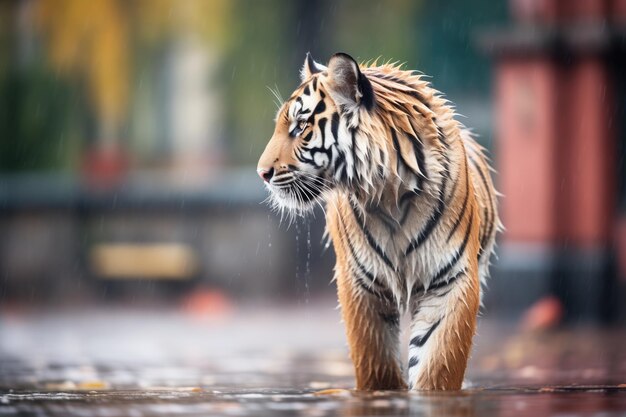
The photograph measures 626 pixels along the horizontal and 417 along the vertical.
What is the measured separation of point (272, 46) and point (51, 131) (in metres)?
4.32

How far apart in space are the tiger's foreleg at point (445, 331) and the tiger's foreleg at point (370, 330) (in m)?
0.26

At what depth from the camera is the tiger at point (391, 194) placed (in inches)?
246

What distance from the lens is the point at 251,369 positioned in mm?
10000

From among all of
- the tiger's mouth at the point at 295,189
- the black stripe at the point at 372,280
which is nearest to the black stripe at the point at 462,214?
the black stripe at the point at 372,280

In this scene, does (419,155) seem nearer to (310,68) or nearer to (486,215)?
(310,68)

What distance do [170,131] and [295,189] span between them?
17044mm

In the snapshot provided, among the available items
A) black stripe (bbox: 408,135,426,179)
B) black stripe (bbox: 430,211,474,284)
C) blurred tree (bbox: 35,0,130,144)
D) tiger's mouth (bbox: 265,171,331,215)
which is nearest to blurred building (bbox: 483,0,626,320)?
black stripe (bbox: 430,211,474,284)

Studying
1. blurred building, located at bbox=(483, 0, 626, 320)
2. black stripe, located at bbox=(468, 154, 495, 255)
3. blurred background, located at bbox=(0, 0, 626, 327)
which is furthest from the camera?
blurred background, located at bbox=(0, 0, 626, 327)

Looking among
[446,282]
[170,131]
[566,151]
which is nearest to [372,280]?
[446,282]

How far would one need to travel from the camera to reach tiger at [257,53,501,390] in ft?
20.5

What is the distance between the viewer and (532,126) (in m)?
15.0

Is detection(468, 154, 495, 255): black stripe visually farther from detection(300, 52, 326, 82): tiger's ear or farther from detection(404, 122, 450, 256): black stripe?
detection(300, 52, 326, 82): tiger's ear

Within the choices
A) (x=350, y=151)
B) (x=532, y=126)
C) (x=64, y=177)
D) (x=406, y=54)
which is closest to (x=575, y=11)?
(x=532, y=126)

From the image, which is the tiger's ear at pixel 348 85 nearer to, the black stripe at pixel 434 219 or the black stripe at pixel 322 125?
the black stripe at pixel 322 125
